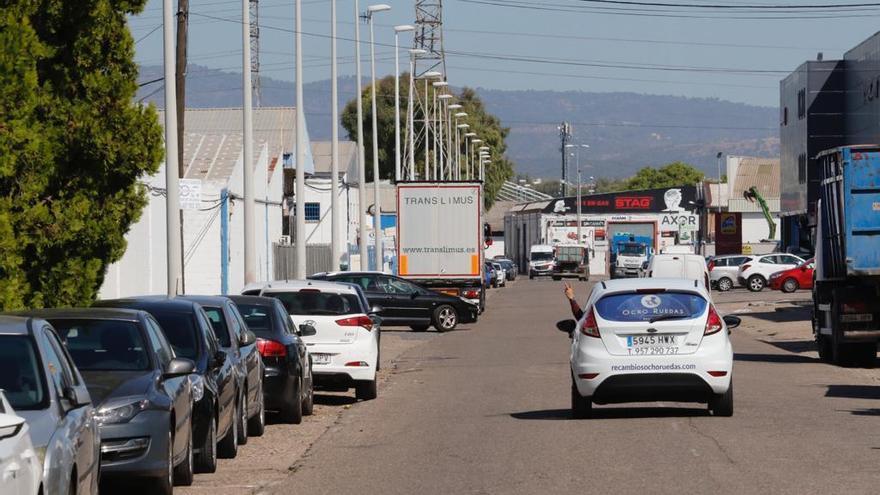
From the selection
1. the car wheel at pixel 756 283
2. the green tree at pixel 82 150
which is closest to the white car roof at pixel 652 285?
the green tree at pixel 82 150

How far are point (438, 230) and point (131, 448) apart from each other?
35837 millimetres

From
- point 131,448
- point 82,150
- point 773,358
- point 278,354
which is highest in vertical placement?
point 82,150

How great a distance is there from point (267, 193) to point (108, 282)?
831 inches

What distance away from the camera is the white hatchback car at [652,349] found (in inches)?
696

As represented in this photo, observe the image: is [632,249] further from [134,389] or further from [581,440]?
[134,389]

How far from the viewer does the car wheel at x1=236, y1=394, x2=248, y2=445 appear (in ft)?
53.1

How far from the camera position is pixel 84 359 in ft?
42.0

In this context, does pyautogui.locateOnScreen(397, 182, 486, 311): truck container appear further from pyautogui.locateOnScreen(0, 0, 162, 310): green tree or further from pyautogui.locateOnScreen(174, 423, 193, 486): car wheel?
pyautogui.locateOnScreen(174, 423, 193, 486): car wheel

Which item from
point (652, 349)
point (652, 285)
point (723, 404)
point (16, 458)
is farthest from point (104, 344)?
point (723, 404)

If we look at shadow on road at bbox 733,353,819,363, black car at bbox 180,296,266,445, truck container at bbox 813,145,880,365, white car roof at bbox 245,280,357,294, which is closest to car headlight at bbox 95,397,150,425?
black car at bbox 180,296,266,445

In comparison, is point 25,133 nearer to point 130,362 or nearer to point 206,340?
point 206,340

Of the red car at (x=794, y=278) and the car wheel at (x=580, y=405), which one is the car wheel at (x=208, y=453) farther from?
the red car at (x=794, y=278)

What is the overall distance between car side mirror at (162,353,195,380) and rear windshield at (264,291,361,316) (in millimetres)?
9344

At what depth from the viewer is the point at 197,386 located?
45.0ft
